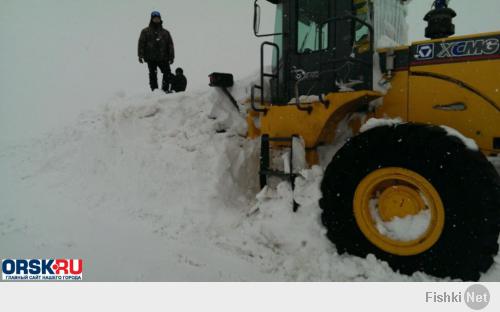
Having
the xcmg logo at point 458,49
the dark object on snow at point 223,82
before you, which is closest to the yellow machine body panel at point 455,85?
the xcmg logo at point 458,49

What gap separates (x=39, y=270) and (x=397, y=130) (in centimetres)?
268

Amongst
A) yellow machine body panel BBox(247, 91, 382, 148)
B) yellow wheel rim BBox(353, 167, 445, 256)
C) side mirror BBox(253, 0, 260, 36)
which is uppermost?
side mirror BBox(253, 0, 260, 36)

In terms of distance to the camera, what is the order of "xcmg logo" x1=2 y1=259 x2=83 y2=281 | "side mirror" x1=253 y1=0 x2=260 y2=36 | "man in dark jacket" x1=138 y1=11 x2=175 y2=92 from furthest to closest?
1. "man in dark jacket" x1=138 y1=11 x2=175 y2=92
2. "side mirror" x1=253 y1=0 x2=260 y2=36
3. "xcmg logo" x1=2 y1=259 x2=83 y2=281

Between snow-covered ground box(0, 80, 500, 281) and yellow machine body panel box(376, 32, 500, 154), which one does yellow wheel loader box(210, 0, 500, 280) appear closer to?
yellow machine body panel box(376, 32, 500, 154)

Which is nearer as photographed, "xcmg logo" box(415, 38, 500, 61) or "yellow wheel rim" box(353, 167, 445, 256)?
"yellow wheel rim" box(353, 167, 445, 256)

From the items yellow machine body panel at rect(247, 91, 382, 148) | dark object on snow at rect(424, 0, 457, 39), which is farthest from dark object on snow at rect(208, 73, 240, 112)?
dark object on snow at rect(424, 0, 457, 39)

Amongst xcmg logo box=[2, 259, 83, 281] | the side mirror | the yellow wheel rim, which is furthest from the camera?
the side mirror

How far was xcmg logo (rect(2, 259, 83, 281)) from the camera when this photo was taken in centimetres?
255

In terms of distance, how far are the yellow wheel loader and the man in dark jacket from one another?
2806 millimetres

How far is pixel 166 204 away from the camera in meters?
3.64
